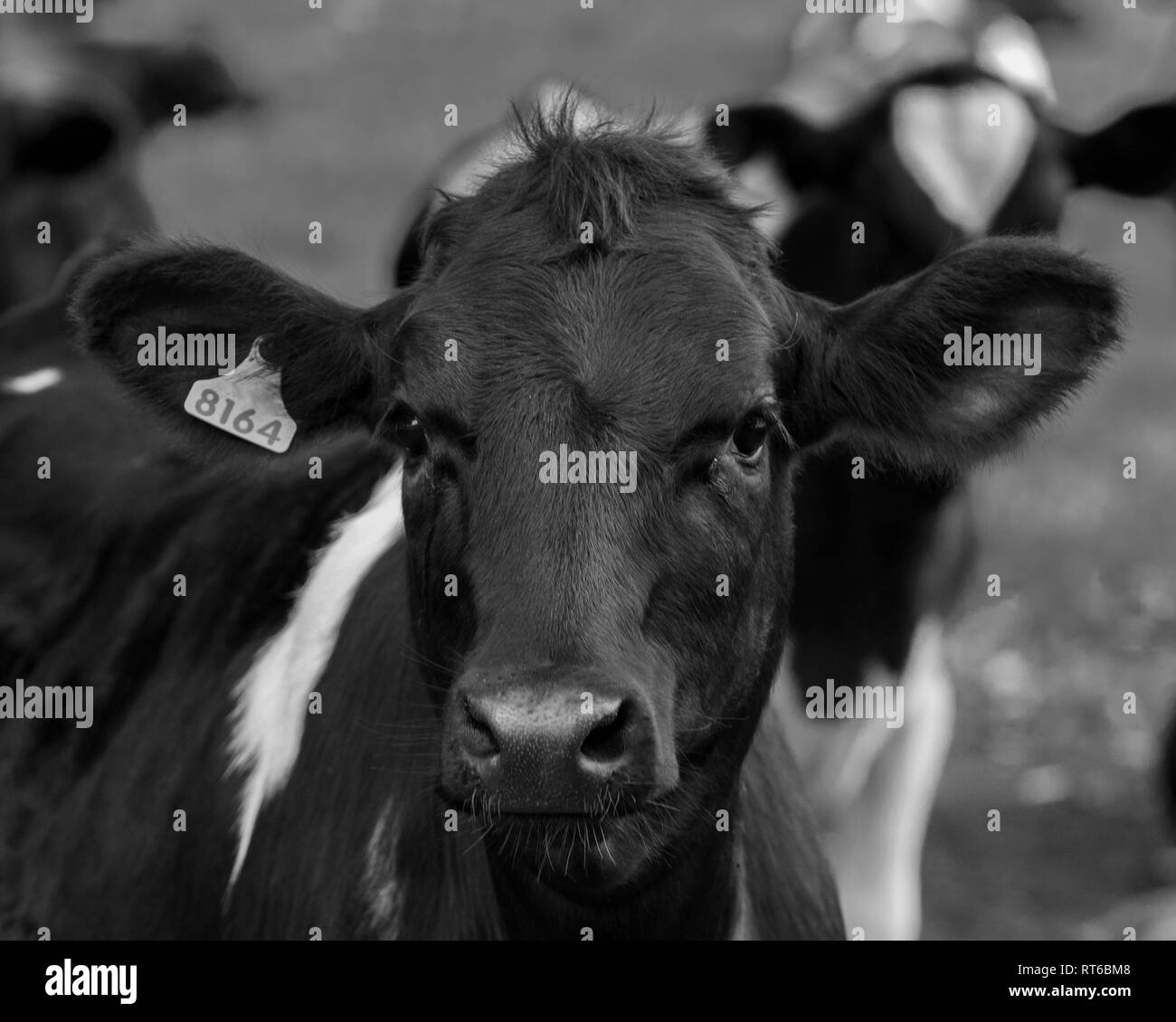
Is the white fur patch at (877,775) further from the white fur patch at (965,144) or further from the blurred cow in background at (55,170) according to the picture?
the blurred cow in background at (55,170)

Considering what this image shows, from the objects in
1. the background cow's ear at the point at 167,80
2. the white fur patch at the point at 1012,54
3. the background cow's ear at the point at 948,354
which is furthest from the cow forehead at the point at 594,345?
the background cow's ear at the point at 167,80

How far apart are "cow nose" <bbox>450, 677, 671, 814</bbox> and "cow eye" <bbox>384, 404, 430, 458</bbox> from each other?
0.58 metres

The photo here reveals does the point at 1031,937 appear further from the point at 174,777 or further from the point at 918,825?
the point at 174,777

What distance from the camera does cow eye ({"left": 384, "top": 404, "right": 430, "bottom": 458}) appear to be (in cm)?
343

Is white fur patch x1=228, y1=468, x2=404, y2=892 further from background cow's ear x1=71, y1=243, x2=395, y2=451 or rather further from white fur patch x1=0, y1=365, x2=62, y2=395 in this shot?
white fur patch x1=0, y1=365, x2=62, y2=395

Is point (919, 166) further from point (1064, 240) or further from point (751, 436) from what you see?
point (751, 436)

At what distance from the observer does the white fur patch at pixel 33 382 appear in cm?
509

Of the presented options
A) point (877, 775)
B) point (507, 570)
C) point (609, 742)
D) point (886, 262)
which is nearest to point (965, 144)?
point (886, 262)

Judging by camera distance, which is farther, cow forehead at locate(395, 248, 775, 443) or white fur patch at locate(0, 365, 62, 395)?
white fur patch at locate(0, 365, 62, 395)

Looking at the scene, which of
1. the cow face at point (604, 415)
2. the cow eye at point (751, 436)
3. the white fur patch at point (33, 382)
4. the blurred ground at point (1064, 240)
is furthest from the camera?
the blurred ground at point (1064, 240)

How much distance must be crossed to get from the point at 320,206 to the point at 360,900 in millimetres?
11771

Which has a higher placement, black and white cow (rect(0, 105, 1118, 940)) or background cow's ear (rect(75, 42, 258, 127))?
background cow's ear (rect(75, 42, 258, 127))

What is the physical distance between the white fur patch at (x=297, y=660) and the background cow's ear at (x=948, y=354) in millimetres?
905

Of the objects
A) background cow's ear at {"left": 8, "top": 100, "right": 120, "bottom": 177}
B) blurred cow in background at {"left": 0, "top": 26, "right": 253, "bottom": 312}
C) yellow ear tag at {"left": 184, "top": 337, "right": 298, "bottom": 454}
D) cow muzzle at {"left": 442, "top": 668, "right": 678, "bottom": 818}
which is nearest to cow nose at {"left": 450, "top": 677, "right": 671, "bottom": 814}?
cow muzzle at {"left": 442, "top": 668, "right": 678, "bottom": 818}
